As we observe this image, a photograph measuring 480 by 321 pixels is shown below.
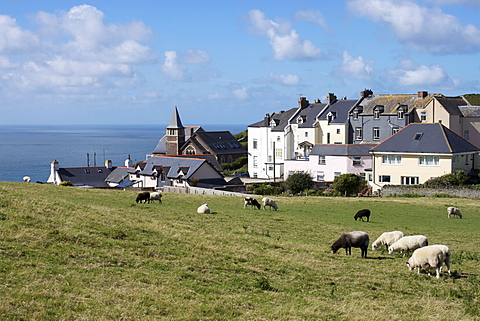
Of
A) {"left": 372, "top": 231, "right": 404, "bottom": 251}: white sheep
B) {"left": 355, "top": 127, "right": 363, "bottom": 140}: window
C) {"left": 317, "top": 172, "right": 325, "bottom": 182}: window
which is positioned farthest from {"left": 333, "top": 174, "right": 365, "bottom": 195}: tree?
{"left": 372, "top": 231, "right": 404, "bottom": 251}: white sheep

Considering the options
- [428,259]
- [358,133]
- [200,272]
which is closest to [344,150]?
[358,133]

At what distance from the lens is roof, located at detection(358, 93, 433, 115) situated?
82125mm

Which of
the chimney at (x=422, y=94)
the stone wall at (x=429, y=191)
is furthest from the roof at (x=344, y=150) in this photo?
the stone wall at (x=429, y=191)

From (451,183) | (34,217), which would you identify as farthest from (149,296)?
(451,183)

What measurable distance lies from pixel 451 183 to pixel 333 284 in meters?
44.2

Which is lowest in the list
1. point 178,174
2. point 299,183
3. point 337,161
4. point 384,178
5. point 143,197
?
point 143,197

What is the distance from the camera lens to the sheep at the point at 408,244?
→ 21.0 meters

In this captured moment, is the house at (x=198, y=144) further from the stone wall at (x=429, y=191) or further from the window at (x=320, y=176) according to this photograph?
the stone wall at (x=429, y=191)

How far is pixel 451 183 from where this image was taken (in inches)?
2219

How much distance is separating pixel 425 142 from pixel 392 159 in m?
4.10

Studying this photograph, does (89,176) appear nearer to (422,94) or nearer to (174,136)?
(174,136)

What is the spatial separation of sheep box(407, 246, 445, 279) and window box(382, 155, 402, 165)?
46.2m

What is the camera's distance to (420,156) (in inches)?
2420

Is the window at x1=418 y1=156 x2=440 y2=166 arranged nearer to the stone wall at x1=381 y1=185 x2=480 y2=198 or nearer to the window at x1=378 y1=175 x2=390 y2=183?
the window at x1=378 y1=175 x2=390 y2=183
